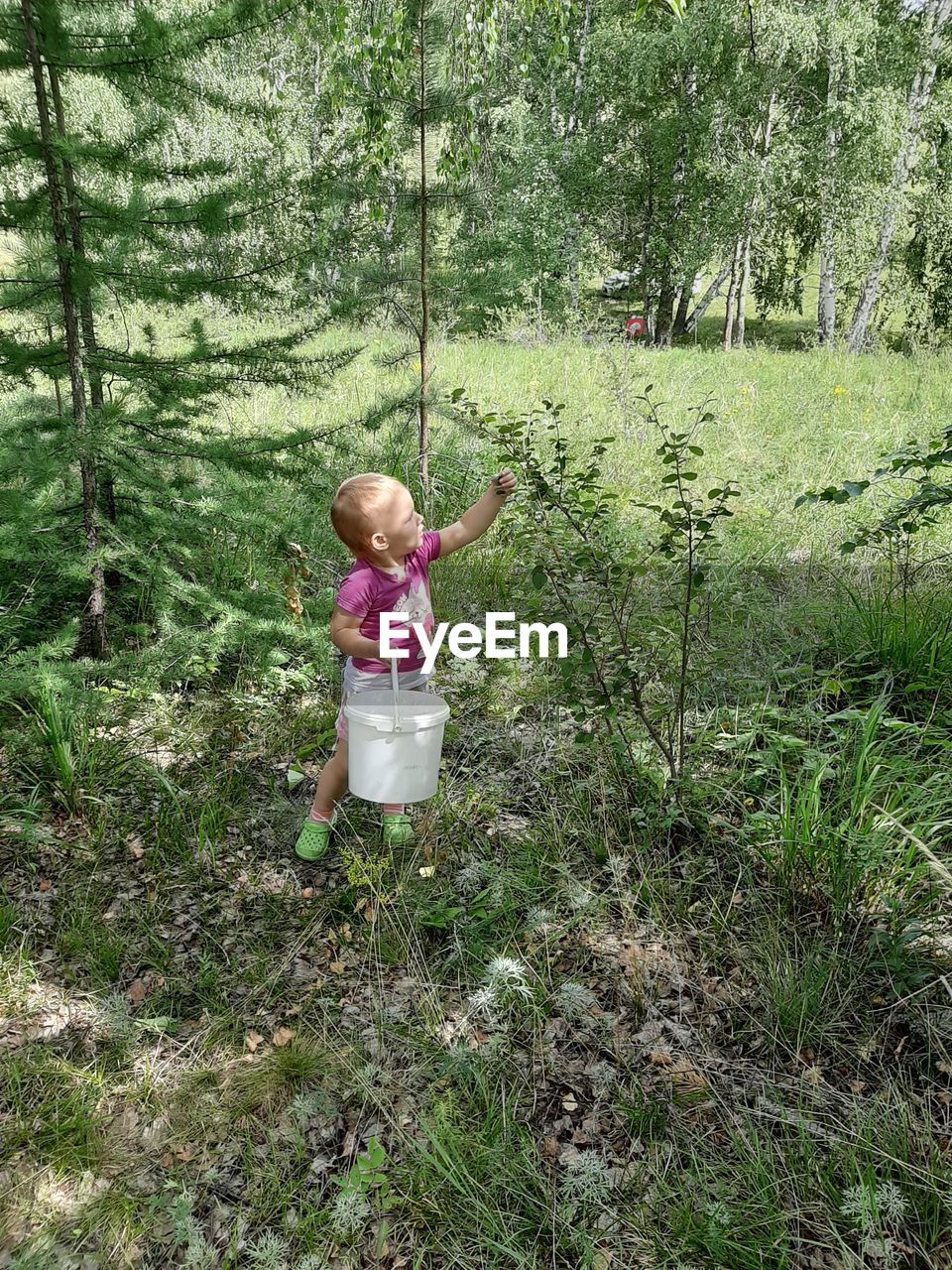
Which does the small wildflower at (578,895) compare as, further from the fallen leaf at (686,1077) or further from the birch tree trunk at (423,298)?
the birch tree trunk at (423,298)

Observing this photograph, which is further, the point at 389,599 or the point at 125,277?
the point at 125,277

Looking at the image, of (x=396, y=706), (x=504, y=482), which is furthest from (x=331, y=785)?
(x=504, y=482)

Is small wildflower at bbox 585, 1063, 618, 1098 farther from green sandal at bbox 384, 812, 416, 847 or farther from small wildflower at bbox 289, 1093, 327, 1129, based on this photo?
green sandal at bbox 384, 812, 416, 847

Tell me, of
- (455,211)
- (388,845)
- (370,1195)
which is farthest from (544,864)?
(455,211)

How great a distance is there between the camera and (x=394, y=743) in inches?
86.7

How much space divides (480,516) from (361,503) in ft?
1.46

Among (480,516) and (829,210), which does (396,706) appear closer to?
(480,516)

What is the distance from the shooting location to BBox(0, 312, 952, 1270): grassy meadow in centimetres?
163

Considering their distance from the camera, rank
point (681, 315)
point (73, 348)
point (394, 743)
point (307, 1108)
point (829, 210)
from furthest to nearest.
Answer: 1. point (681, 315)
2. point (829, 210)
3. point (73, 348)
4. point (394, 743)
5. point (307, 1108)

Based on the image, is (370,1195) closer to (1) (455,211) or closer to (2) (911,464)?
(2) (911,464)

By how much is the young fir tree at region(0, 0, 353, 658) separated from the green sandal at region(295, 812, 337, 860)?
3.45 feet

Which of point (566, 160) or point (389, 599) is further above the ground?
point (566, 160)

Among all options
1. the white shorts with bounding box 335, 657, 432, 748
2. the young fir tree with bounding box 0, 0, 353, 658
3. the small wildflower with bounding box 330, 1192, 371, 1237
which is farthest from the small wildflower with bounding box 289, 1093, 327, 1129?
the young fir tree with bounding box 0, 0, 353, 658

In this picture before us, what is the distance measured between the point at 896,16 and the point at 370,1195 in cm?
2115
